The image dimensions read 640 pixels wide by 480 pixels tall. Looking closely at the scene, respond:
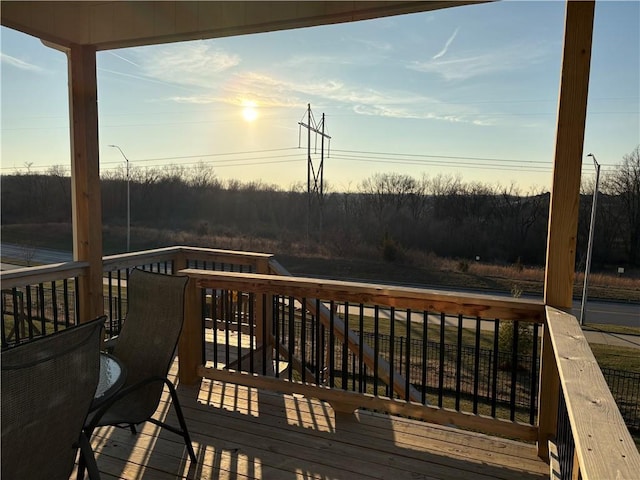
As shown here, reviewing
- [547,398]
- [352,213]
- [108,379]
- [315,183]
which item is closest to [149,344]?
[108,379]

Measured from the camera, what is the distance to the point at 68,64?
11.4 feet

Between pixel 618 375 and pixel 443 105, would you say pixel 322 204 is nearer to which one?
pixel 443 105

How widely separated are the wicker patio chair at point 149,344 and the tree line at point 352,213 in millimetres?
8323

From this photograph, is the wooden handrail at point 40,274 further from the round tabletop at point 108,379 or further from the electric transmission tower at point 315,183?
the electric transmission tower at point 315,183

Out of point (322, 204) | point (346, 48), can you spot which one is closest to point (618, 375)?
point (346, 48)

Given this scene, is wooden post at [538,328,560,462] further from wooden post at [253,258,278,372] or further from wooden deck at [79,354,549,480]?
wooden post at [253,258,278,372]

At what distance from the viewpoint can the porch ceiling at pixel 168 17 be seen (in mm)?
2721

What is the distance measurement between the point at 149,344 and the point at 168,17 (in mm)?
2361

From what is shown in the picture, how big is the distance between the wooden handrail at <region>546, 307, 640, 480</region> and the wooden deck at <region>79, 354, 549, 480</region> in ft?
3.15

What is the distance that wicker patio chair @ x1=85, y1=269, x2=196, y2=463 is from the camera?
6.88ft

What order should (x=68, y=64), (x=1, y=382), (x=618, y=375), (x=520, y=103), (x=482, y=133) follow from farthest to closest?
(x=482, y=133)
(x=520, y=103)
(x=618, y=375)
(x=68, y=64)
(x=1, y=382)

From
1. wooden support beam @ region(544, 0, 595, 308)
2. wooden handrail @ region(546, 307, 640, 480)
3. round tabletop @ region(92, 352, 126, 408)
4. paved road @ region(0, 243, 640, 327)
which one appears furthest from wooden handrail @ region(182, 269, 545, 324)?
paved road @ region(0, 243, 640, 327)

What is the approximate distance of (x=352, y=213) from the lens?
52.7 ft

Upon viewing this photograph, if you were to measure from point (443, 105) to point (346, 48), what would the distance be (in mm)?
8531
